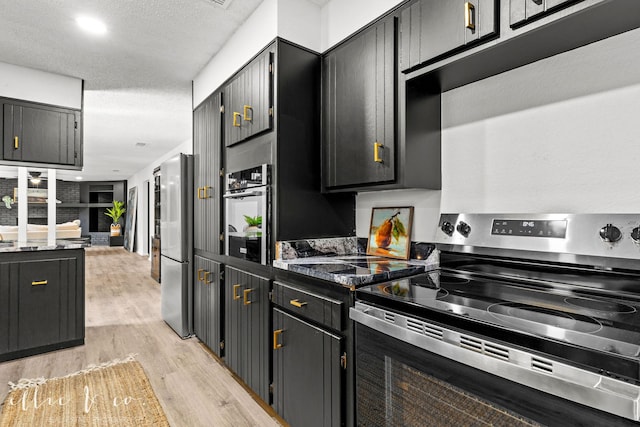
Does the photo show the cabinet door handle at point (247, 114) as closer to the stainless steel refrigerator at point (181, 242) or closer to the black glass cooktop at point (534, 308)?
the stainless steel refrigerator at point (181, 242)

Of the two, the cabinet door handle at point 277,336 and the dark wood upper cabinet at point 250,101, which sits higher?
the dark wood upper cabinet at point 250,101

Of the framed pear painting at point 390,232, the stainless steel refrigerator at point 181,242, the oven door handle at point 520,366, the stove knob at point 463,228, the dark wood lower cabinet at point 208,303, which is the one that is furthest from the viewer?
the stainless steel refrigerator at point 181,242

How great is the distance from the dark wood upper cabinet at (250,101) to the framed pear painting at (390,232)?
89 cm

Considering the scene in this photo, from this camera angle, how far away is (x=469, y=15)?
4.50ft

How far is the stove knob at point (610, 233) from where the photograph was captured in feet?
4.09

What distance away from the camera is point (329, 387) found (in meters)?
1.55

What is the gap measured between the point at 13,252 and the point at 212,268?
167cm

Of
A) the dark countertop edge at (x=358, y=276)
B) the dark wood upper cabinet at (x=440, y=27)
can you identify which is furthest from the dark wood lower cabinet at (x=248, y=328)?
the dark wood upper cabinet at (x=440, y=27)

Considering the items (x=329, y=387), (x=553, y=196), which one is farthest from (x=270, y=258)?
(x=553, y=196)

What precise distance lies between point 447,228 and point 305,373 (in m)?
1.02

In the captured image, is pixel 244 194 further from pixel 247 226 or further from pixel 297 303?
pixel 297 303

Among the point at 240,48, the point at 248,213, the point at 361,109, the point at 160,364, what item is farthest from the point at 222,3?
the point at 160,364

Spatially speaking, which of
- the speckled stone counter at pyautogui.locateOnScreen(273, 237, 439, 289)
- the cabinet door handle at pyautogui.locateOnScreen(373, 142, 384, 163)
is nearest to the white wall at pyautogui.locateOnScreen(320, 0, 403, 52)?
the cabinet door handle at pyautogui.locateOnScreen(373, 142, 384, 163)

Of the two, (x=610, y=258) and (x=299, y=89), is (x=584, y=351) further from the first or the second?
(x=299, y=89)
